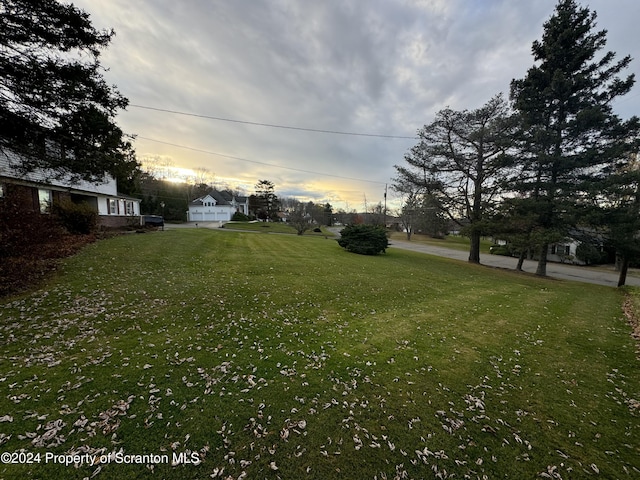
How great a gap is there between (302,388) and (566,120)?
19.3 m

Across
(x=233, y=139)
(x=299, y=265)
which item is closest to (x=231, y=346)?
(x=299, y=265)

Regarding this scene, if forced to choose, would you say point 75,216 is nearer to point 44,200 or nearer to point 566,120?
point 44,200

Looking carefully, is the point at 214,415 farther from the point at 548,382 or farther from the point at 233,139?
the point at 233,139

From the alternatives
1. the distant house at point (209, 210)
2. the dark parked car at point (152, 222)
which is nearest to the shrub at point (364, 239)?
the dark parked car at point (152, 222)

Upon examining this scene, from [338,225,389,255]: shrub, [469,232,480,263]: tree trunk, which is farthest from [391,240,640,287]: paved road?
[338,225,389,255]: shrub

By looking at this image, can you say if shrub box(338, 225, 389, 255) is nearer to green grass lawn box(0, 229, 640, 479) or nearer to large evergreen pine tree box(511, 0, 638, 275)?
large evergreen pine tree box(511, 0, 638, 275)

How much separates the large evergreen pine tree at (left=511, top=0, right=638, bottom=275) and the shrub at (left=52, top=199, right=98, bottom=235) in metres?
25.3

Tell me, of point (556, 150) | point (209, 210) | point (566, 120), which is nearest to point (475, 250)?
point (556, 150)

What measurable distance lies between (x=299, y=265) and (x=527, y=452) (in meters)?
9.67

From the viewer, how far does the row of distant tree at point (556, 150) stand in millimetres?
12172

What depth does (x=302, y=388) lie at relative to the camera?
11.1ft

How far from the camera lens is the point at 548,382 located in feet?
12.7

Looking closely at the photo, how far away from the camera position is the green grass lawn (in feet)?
7.88

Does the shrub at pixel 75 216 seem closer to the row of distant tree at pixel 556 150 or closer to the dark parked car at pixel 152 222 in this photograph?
the dark parked car at pixel 152 222
